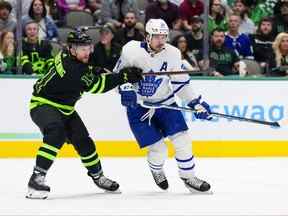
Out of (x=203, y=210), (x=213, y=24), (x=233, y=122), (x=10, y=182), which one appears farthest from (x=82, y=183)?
(x=213, y=24)

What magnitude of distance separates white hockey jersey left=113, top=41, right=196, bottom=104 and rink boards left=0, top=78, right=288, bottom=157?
177 cm

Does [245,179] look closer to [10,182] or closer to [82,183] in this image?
[82,183]

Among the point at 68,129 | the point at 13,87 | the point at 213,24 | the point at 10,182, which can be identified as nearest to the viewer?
the point at 68,129

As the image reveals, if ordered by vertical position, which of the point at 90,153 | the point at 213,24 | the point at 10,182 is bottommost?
Result: the point at 10,182

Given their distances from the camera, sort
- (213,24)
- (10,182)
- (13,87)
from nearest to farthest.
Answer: (10,182)
(13,87)
(213,24)

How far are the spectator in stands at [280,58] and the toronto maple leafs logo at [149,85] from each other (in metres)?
2.41

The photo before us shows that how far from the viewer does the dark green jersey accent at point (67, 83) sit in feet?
17.8

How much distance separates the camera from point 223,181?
637 centimetres

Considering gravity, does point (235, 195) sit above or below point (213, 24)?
below

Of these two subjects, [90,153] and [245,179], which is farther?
[245,179]

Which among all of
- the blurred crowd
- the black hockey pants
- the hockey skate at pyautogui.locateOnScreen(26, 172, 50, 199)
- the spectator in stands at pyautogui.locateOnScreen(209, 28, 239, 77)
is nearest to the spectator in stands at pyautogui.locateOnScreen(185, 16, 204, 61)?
the blurred crowd

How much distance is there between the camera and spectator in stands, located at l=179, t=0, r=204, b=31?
8.16 m

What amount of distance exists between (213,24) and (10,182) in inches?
109

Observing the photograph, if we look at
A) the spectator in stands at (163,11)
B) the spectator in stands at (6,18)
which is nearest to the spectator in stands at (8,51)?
the spectator in stands at (6,18)
